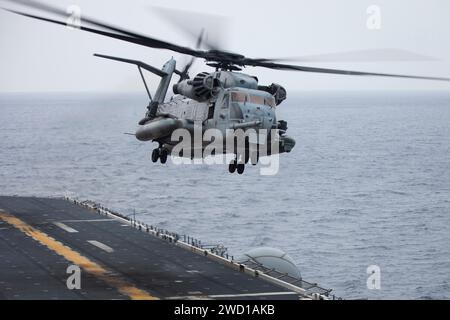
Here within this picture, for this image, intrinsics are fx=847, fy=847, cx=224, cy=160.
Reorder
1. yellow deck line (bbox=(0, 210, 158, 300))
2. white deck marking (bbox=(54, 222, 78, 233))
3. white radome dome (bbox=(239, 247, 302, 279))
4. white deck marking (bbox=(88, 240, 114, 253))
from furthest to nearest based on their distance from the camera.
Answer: white deck marking (bbox=(54, 222, 78, 233))
white radome dome (bbox=(239, 247, 302, 279))
white deck marking (bbox=(88, 240, 114, 253))
yellow deck line (bbox=(0, 210, 158, 300))

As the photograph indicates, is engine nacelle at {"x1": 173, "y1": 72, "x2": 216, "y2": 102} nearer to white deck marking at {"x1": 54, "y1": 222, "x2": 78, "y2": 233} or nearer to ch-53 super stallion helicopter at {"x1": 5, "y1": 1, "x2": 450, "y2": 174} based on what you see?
ch-53 super stallion helicopter at {"x1": 5, "y1": 1, "x2": 450, "y2": 174}

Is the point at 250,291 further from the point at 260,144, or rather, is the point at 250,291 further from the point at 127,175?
the point at 127,175

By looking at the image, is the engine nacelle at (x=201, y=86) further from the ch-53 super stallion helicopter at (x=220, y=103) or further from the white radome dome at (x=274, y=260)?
the white radome dome at (x=274, y=260)

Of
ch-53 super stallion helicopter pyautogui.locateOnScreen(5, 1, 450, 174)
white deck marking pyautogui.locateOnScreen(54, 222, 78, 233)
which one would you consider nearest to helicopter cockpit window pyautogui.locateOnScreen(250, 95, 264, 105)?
ch-53 super stallion helicopter pyautogui.locateOnScreen(5, 1, 450, 174)

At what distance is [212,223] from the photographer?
336ft

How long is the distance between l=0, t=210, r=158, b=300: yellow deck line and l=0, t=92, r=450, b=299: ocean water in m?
10.4

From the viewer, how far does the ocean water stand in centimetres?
8269

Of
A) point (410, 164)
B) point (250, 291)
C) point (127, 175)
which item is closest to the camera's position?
point (250, 291)

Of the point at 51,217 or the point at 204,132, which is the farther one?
the point at 51,217

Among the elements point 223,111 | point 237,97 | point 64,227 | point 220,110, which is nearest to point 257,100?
point 237,97

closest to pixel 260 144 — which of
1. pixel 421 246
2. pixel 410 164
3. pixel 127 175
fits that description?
pixel 421 246

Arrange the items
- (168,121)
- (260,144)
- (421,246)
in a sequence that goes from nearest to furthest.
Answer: (260,144)
(168,121)
(421,246)

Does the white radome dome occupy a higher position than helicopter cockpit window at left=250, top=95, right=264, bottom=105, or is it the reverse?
helicopter cockpit window at left=250, top=95, right=264, bottom=105
